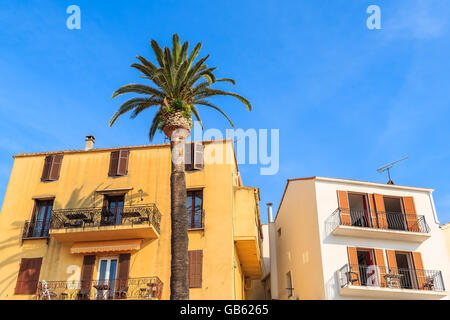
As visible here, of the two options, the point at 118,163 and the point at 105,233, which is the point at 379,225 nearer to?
the point at 105,233

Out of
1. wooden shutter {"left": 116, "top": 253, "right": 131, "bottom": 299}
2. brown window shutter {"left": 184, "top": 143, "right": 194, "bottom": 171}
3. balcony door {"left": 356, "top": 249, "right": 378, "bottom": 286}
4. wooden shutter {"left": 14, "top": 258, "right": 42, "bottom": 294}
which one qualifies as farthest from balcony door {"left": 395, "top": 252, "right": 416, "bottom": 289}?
wooden shutter {"left": 14, "top": 258, "right": 42, "bottom": 294}

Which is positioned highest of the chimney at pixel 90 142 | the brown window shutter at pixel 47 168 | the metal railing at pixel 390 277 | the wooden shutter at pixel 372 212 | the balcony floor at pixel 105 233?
the chimney at pixel 90 142

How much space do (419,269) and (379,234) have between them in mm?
2840

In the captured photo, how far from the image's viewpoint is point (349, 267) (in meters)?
23.4

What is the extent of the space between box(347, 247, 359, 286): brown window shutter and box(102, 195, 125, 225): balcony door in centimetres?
1243

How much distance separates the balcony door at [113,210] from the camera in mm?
23672

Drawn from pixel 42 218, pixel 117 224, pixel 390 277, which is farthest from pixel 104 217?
pixel 390 277

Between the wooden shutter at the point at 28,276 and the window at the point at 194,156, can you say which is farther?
the window at the point at 194,156

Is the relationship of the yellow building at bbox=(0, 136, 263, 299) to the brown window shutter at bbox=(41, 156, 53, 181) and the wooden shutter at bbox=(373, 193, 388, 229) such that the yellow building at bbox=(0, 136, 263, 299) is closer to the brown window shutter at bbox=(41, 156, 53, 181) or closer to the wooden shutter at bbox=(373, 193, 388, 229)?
the brown window shutter at bbox=(41, 156, 53, 181)

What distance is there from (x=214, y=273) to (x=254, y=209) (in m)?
4.06

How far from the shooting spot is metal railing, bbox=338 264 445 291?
76.0 feet

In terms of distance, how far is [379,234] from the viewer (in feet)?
80.8

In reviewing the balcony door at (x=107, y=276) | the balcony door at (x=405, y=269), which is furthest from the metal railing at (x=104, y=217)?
the balcony door at (x=405, y=269)

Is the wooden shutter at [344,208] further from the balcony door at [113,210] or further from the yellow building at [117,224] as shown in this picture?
the balcony door at [113,210]
